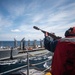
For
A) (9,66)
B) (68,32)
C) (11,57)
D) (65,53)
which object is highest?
(68,32)

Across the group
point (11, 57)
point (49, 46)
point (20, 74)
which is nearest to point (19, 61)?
point (11, 57)

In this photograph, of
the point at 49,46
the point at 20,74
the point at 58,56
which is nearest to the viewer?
the point at 58,56

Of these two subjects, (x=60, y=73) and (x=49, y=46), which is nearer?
(x=60, y=73)

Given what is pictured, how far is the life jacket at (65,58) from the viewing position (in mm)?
1686

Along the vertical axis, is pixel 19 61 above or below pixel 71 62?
below

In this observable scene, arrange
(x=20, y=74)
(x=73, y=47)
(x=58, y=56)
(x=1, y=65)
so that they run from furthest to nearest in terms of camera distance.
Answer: (x=1, y=65)
(x=20, y=74)
(x=58, y=56)
(x=73, y=47)

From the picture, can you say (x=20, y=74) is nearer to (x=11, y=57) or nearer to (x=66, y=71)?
(x=66, y=71)

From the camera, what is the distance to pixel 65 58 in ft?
5.67

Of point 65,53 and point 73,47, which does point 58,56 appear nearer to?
point 65,53

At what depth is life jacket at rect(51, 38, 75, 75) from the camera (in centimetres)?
169

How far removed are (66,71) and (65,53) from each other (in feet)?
0.72

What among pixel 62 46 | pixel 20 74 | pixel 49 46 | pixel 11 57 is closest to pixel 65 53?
pixel 62 46

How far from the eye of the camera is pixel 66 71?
1713 millimetres

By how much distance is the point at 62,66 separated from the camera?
175 centimetres
